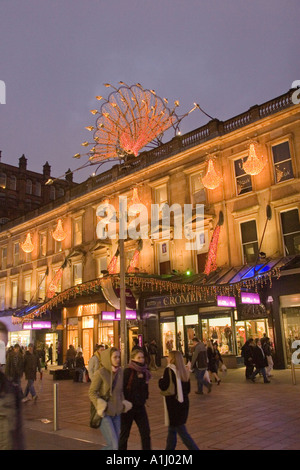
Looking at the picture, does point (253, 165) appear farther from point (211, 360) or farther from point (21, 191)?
point (21, 191)

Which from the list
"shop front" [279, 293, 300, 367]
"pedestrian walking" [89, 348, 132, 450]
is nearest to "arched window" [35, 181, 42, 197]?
"shop front" [279, 293, 300, 367]

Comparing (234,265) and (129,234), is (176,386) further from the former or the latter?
(129,234)

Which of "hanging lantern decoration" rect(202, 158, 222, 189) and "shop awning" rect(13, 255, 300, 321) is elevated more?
"hanging lantern decoration" rect(202, 158, 222, 189)

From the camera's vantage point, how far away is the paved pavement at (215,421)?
7.45 m

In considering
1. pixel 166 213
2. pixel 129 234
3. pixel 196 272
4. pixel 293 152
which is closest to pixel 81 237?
pixel 129 234

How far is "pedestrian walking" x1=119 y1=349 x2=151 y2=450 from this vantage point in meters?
A: 6.16

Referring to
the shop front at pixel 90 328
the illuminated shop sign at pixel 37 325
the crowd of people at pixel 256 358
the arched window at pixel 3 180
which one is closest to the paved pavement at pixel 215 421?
the crowd of people at pixel 256 358

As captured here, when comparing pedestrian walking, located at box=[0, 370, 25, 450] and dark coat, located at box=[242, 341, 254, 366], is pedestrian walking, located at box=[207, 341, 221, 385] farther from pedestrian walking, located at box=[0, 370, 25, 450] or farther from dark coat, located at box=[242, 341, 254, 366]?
pedestrian walking, located at box=[0, 370, 25, 450]

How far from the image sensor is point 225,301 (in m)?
19.6

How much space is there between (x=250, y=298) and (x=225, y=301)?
1159 millimetres

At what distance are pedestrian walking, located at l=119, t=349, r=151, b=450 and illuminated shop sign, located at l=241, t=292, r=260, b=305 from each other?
508 inches

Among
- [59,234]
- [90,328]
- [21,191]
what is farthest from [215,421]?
[21,191]

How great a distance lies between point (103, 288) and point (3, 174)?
124ft
